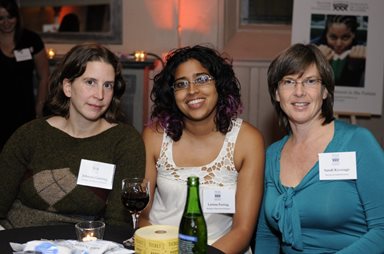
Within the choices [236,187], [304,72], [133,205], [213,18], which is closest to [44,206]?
[133,205]

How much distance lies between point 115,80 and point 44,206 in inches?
25.1

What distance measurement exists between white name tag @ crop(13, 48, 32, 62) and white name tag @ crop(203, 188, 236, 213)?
2.55m

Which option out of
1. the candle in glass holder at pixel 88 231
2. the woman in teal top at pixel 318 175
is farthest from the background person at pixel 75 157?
the woman in teal top at pixel 318 175

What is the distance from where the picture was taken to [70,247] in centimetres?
153

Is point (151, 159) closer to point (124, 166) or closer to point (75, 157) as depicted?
point (124, 166)

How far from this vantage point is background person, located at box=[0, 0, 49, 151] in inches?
161

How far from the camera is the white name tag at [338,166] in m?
2.01

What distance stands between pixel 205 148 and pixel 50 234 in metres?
0.85

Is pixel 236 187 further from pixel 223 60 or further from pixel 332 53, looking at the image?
pixel 332 53

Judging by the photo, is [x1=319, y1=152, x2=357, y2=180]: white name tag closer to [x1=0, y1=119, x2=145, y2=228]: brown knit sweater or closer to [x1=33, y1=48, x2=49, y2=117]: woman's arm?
[x1=0, y1=119, x2=145, y2=228]: brown knit sweater

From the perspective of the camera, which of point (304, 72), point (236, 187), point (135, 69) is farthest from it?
point (135, 69)

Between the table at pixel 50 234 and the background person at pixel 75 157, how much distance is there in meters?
0.36

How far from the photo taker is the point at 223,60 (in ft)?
7.81

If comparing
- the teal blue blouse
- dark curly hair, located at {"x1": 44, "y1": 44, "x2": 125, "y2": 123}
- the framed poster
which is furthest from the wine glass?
the framed poster
